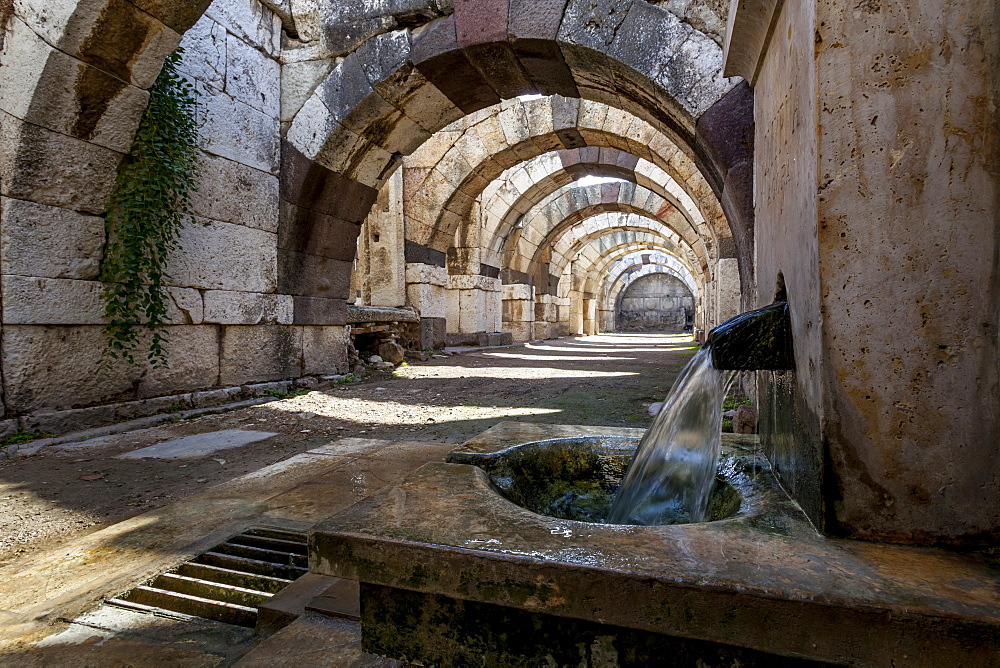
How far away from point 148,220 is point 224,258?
0.88 m

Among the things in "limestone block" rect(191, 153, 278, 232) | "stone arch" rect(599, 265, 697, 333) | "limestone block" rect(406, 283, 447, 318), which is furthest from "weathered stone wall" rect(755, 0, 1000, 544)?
"stone arch" rect(599, 265, 697, 333)

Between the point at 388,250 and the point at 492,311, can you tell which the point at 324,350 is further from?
the point at 492,311

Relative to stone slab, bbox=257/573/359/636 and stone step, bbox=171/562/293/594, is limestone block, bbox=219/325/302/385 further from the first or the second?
stone slab, bbox=257/573/359/636

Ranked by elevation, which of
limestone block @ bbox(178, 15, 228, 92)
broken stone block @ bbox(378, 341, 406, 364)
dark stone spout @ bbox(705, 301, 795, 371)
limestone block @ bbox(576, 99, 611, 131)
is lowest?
broken stone block @ bbox(378, 341, 406, 364)

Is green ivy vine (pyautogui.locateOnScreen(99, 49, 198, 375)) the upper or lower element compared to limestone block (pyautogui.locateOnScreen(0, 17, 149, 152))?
lower

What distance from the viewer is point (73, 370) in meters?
3.33

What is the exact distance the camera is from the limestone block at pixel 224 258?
13.3ft

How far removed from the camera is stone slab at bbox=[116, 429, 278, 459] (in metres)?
2.95

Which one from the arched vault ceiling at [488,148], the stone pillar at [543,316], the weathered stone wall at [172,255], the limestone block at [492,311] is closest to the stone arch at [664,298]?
the stone pillar at [543,316]

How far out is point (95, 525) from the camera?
2.02m

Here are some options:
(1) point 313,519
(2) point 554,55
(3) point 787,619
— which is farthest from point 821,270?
(2) point 554,55

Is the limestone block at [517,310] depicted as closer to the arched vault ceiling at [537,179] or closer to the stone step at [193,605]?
the arched vault ceiling at [537,179]

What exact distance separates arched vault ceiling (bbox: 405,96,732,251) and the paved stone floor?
12.1ft

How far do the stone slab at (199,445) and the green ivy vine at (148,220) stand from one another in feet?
2.25
